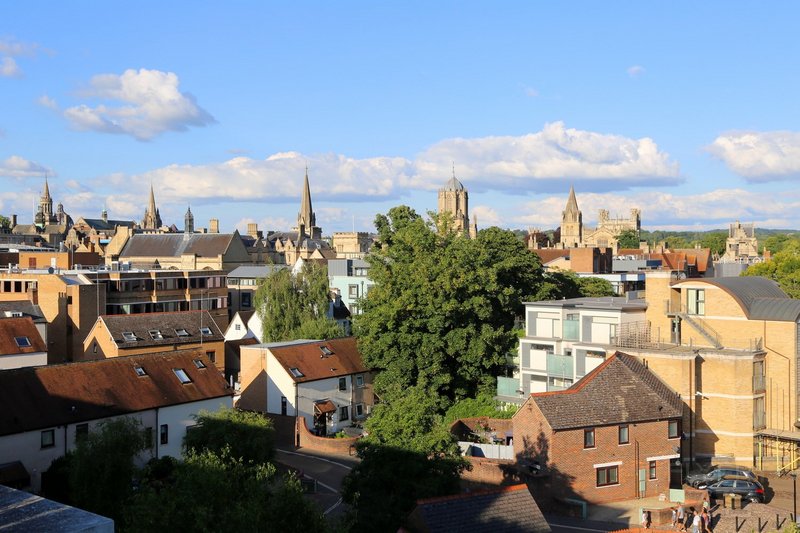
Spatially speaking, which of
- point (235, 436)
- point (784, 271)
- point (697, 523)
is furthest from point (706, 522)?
point (784, 271)

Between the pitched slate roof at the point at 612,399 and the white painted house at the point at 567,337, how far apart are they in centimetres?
393

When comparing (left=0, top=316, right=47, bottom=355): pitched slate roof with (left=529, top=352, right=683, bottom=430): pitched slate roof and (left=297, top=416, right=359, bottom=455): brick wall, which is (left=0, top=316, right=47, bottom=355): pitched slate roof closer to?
(left=297, top=416, right=359, bottom=455): brick wall

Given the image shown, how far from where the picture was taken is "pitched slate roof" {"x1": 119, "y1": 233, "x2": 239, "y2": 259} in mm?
99994

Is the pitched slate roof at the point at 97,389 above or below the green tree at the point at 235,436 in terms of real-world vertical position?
above

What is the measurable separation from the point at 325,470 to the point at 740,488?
771 inches

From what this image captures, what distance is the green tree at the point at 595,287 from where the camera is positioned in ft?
216

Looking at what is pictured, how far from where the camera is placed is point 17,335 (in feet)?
162

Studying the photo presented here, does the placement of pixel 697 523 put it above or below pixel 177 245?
below

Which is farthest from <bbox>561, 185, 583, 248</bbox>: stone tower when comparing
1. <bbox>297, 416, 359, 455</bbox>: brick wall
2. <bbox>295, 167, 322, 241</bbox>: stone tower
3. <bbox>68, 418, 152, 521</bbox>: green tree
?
<bbox>68, 418, 152, 521</bbox>: green tree

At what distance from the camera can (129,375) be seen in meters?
41.8

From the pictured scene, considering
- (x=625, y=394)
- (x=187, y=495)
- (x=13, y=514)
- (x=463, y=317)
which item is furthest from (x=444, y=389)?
(x=13, y=514)

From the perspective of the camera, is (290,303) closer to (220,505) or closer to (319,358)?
(319,358)

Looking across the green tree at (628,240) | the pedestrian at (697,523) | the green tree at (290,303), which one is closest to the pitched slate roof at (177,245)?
the green tree at (290,303)

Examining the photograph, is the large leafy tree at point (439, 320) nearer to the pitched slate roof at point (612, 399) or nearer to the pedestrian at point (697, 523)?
the pitched slate roof at point (612, 399)
